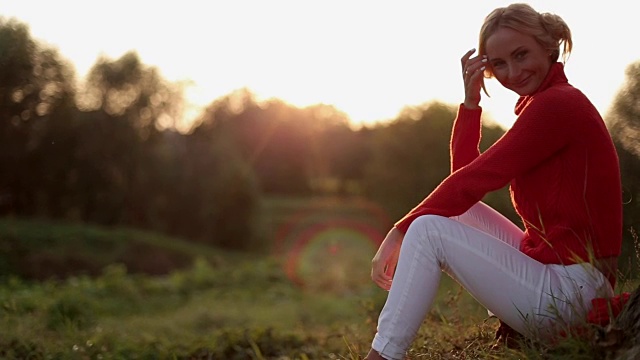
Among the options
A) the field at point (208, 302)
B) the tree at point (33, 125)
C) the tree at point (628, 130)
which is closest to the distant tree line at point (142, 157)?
the tree at point (33, 125)

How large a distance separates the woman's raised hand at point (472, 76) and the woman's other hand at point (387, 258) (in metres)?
0.76

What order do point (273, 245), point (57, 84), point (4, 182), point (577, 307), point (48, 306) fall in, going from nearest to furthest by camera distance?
point (577, 307) → point (48, 306) → point (57, 84) → point (4, 182) → point (273, 245)

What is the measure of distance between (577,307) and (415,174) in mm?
15681

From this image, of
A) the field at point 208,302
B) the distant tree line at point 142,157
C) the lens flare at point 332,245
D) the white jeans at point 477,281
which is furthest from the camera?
the distant tree line at point 142,157

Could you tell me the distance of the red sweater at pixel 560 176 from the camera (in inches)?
98.9

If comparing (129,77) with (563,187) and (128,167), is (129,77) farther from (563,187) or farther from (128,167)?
(563,187)

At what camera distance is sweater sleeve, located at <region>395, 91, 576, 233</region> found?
251 cm

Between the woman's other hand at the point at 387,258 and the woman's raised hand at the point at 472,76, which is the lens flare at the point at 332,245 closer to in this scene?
the woman's raised hand at the point at 472,76

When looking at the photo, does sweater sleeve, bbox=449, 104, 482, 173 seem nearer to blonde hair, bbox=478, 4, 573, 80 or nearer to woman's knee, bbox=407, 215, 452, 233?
blonde hair, bbox=478, 4, 573, 80

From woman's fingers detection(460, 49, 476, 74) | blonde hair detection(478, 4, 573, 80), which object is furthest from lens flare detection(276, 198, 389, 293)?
blonde hair detection(478, 4, 573, 80)

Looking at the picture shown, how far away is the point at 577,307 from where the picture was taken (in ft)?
8.20

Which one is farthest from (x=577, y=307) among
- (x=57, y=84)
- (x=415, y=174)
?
(x=57, y=84)

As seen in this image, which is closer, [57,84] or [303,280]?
[303,280]

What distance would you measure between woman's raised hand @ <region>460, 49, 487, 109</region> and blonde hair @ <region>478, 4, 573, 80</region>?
0.20m
